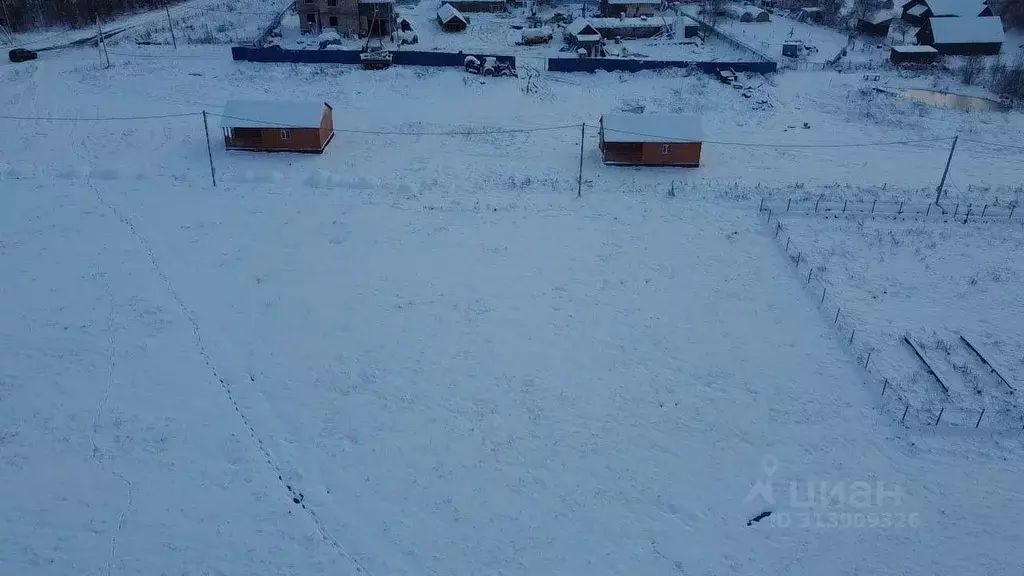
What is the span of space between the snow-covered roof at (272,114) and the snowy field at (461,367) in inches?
61.0

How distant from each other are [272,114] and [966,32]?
4593 centimetres

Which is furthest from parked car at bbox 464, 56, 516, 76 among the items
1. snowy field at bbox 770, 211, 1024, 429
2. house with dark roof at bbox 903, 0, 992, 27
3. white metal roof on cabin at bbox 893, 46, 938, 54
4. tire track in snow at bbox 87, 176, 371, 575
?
house with dark roof at bbox 903, 0, 992, 27

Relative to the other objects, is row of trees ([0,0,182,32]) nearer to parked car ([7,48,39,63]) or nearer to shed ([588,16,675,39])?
parked car ([7,48,39,63])

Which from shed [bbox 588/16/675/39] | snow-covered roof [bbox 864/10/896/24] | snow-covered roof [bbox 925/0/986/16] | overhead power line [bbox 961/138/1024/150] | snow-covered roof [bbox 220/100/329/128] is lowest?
overhead power line [bbox 961/138/1024/150]

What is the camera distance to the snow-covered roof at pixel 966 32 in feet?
152

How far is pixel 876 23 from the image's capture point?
5072 centimetres

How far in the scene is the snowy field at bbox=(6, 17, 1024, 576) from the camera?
13.7 meters

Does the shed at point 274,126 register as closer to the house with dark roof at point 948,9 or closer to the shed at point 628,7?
the shed at point 628,7

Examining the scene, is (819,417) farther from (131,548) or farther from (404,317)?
(131,548)

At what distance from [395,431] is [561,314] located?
639 centimetres

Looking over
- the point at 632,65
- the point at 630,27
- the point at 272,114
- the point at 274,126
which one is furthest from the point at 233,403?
the point at 630,27

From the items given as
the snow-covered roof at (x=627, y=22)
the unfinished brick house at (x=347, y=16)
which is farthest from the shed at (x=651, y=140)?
the unfinished brick house at (x=347, y=16)

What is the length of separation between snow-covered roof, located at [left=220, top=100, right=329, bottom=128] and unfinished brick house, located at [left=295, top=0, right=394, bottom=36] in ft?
61.4

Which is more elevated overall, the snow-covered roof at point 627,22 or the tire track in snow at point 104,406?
the snow-covered roof at point 627,22
